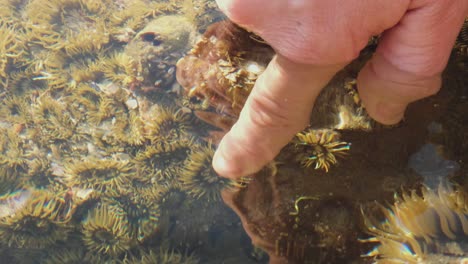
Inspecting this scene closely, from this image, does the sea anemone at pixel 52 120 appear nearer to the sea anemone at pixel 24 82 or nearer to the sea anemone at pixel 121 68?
the sea anemone at pixel 24 82

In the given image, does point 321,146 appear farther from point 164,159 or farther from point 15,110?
point 15,110

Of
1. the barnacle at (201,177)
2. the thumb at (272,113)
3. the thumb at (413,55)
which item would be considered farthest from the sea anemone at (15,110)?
the thumb at (413,55)

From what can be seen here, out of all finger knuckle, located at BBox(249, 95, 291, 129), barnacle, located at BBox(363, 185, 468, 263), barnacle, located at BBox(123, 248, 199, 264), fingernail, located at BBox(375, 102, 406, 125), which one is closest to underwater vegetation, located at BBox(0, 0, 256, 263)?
barnacle, located at BBox(123, 248, 199, 264)

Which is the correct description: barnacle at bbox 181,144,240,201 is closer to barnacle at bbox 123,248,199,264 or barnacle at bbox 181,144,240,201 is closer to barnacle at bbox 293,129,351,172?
barnacle at bbox 123,248,199,264

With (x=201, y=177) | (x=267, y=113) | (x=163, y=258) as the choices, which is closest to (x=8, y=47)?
(x=201, y=177)

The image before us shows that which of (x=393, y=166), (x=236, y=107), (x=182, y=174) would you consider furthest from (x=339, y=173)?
(x=182, y=174)

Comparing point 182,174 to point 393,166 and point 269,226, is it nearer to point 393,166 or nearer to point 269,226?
point 269,226
